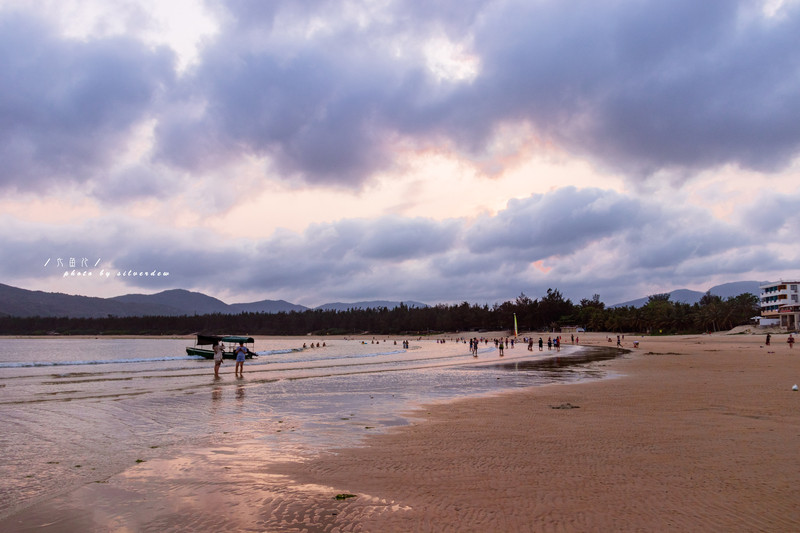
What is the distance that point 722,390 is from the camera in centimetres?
1772

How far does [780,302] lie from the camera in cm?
11719

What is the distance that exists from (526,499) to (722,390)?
15.3 metres

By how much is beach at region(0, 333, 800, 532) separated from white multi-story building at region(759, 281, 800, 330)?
110926 millimetres

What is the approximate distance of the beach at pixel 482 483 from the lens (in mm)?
5746

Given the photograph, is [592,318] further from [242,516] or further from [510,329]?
[242,516]

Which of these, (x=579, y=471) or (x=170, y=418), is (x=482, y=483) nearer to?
(x=579, y=471)

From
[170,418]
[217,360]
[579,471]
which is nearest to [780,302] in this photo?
[217,360]

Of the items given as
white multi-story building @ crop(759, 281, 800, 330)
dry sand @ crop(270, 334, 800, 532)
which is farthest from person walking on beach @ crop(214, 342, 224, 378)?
white multi-story building @ crop(759, 281, 800, 330)

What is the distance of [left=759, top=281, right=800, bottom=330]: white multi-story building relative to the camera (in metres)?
99.0

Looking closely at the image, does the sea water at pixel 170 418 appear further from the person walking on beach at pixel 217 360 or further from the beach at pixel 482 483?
the person walking on beach at pixel 217 360

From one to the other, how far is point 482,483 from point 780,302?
143 m

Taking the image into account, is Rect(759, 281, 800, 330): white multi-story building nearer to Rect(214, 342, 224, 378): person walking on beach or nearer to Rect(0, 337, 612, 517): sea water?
Rect(0, 337, 612, 517): sea water

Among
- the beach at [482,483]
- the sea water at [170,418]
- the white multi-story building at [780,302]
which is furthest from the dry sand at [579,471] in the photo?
the white multi-story building at [780,302]

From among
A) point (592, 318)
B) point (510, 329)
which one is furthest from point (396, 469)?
point (510, 329)
